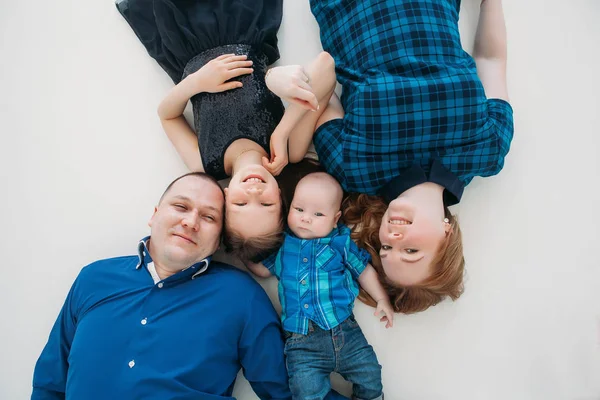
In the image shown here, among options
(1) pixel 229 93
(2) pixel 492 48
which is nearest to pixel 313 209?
(1) pixel 229 93

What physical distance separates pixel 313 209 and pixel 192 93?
0.46 m

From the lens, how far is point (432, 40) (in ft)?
3.36

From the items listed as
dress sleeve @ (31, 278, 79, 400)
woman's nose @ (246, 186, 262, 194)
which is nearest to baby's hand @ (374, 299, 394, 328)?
woman's nose @ (246, 186, 262, 194)

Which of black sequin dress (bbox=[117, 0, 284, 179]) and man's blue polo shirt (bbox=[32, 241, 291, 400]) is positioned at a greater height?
black sequin dress (bbox=[117, 0, 284, 179])

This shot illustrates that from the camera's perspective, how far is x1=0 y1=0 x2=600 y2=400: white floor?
1092 millimetres

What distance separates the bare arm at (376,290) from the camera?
1.06 meters

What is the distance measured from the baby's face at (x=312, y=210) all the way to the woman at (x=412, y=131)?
80mm

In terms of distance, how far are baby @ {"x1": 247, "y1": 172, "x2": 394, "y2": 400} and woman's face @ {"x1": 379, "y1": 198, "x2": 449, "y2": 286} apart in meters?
0.11

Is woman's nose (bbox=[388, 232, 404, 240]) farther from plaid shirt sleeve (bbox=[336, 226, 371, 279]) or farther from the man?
the man

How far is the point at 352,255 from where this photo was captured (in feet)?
3.47

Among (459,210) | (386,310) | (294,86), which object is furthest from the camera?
(459,210)

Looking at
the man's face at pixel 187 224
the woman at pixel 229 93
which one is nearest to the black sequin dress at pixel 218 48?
the woman at pixel 229 93

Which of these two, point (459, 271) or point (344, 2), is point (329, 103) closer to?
point (344, 2)

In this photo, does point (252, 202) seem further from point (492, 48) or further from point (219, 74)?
point (492, 48)
